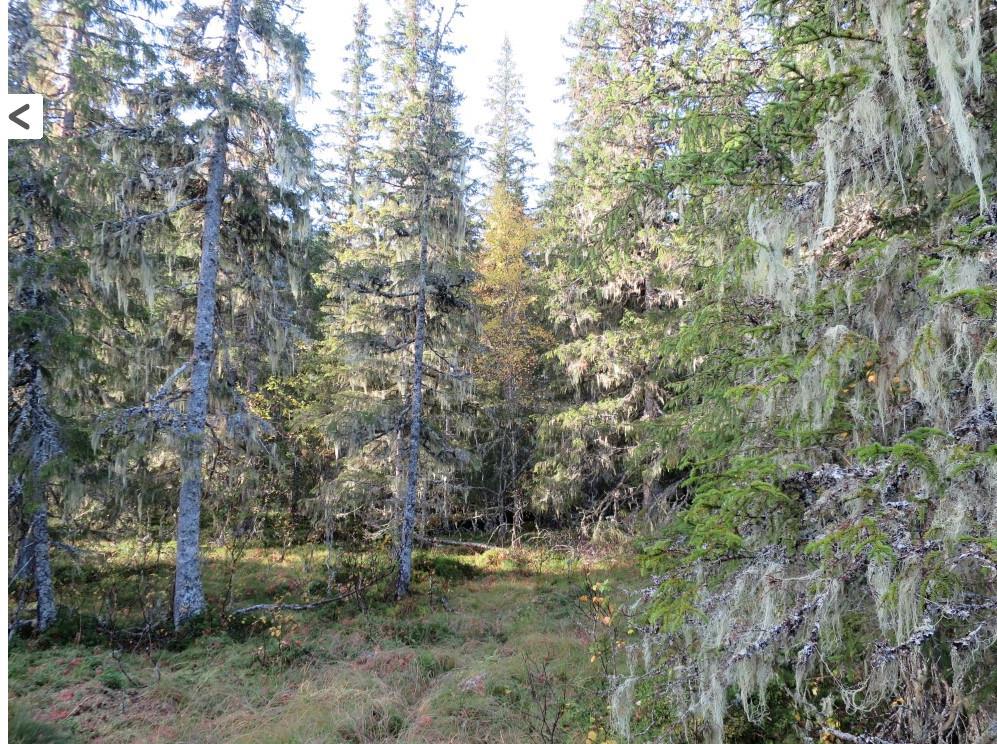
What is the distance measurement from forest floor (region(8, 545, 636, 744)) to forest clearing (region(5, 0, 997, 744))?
63 mm

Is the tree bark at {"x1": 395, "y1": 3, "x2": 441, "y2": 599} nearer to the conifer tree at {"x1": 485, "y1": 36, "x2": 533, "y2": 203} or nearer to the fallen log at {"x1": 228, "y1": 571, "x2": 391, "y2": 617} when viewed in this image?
the fallen log at {"x1": 228, "y1": 571, "x2": 391, "y2": 617}

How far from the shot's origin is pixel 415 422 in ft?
37.8

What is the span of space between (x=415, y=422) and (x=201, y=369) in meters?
4.14


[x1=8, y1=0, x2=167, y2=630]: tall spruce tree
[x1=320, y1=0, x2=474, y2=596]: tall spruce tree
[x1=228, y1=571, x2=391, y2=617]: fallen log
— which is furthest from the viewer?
[x1=320, y1=0, x2=474, y2=596]: tall spruce tree

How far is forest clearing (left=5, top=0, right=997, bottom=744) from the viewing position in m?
2.90

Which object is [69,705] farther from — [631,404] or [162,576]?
[631,404]

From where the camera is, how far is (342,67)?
21.0 m

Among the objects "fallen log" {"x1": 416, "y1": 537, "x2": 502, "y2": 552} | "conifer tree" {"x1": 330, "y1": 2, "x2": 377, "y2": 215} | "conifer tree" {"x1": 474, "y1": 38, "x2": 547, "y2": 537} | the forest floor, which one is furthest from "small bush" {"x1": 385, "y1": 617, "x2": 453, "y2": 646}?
"conifer tree" {"x1": 330, "y1": 2, "x2": 377, "y2": 215}

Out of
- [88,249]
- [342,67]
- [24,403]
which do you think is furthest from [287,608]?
[342,67]

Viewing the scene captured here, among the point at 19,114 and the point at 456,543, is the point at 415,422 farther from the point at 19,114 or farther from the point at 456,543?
the point at 19,114

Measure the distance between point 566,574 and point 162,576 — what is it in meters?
8.66

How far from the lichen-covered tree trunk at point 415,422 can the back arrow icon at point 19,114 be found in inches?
356

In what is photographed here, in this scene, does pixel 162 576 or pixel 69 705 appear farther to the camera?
pixel 162 576

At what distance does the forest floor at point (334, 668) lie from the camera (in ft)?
18.3
